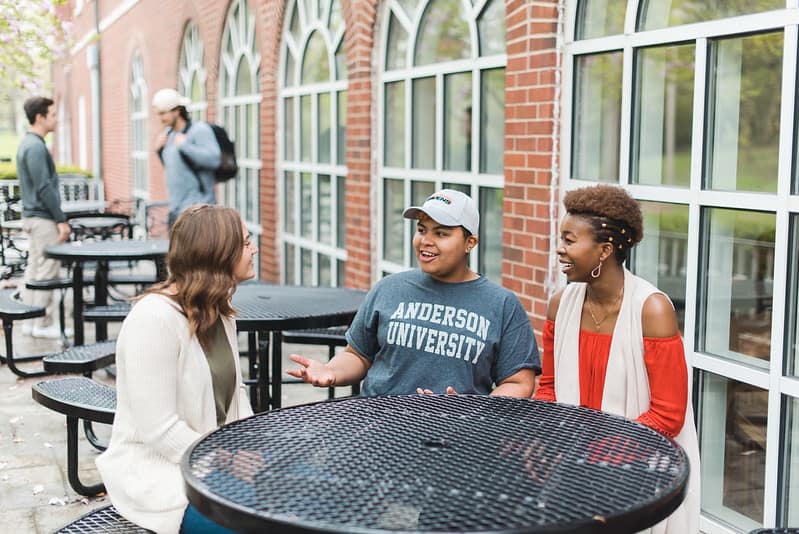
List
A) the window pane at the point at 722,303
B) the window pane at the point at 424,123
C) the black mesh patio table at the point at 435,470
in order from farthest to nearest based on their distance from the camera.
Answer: the window pane at the point at 424,123
the window pane at the point at 722,303
the black mesh patio table at the point at 435,470

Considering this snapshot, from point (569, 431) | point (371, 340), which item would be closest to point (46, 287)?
point (371, 340)

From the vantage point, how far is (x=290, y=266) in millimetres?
9273

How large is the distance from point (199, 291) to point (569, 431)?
110cm

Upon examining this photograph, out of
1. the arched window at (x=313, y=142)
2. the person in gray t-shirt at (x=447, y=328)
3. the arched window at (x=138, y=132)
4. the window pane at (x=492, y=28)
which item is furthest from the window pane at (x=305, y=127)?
the arched window at (x=138, y=132)

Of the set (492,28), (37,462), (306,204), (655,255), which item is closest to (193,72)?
(306,204)

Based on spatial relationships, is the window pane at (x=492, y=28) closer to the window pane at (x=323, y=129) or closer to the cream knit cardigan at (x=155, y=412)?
the window pane at (x=323, y=129)

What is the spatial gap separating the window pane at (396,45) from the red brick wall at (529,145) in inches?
63.0

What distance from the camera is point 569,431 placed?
2.59m

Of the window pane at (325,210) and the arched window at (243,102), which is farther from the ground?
the arched window at (243,102)

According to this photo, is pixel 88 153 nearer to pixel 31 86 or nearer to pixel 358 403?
pixel 31 86

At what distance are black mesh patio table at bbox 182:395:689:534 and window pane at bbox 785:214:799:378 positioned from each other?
40.9 inches

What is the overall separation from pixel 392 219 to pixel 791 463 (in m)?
3.91

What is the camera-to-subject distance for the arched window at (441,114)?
561 cm

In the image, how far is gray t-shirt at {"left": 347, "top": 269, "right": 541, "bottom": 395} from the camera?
3.22m
